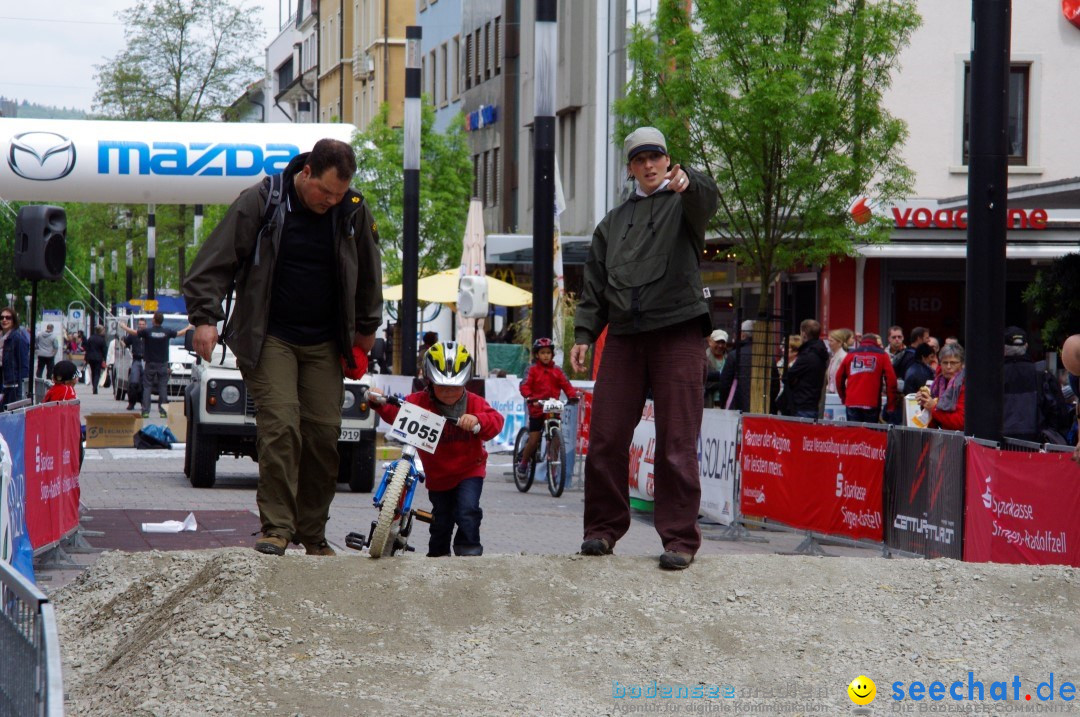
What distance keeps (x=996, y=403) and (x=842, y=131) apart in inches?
469

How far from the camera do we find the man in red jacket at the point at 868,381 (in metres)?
19.5

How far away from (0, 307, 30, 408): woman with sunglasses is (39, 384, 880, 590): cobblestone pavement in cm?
Answer: 183

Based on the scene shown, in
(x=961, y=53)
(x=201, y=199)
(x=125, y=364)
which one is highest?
(x=961, y=53)

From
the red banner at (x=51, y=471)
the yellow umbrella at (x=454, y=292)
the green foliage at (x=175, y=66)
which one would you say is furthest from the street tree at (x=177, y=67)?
the red banner at (x=51, y=471)

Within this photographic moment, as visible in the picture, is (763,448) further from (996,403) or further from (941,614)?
(941,614)

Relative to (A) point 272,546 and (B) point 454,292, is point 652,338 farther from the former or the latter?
(B) point 454,292

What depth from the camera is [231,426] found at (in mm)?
17984

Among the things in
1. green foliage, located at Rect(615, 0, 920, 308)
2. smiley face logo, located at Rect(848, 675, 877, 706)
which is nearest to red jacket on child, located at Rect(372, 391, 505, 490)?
smiley face logo, located at Rect(848, 675, 877, 706)

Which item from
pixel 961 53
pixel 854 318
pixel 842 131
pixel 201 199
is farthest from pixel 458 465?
pixel 961 53

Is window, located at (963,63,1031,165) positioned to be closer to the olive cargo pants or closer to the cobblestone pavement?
the cobblestone pavement

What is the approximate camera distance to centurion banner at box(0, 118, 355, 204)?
18938 millimetres

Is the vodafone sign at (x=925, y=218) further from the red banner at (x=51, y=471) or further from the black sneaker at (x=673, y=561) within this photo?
the black sneaker at (x=673, y=561)

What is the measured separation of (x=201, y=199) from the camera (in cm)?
1962

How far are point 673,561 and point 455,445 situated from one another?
1903mm
